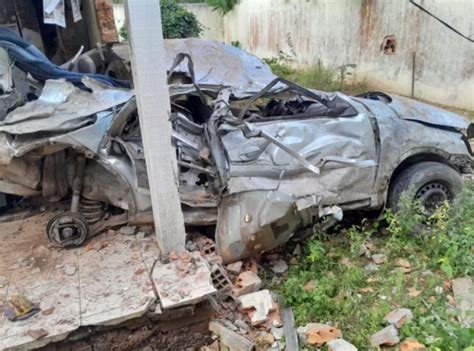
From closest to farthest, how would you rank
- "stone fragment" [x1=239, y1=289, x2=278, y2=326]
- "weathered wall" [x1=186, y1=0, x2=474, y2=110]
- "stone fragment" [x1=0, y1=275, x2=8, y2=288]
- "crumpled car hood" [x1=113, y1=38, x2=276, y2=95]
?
"stone fragment" [x1=239, y1=289, x2=278, y2=326] < "stone fragment" [x1=0, y1=275, x2=8, y2=288] < "crumpled car hood" [x1=113, y1=38, x2=276, y2=95] < "weathered wall" [x1=186, y1=0, x2=474, y2=110]

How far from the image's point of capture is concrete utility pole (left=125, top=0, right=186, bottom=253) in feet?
10.5

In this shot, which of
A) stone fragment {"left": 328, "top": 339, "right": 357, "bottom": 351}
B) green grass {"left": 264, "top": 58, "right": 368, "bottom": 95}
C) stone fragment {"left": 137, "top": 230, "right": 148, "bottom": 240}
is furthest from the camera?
green grass {"left": 264, "top": 58, "right": 368, "bottom": 95}

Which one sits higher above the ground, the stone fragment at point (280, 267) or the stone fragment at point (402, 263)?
the stone fragment at point (402, 263)

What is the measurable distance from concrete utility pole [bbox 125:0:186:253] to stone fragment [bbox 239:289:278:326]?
761mm

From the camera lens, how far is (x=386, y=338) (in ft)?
9.93

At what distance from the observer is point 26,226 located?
4.62 metres

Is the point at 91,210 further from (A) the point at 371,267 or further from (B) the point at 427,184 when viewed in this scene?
(B) the point at 427,184

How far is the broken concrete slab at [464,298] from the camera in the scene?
9.84 ft

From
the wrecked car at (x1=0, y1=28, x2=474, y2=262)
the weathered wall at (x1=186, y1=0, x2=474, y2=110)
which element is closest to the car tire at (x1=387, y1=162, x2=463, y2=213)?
the wrecked car at (x1=0, y1=28, x2=474, y2=262)

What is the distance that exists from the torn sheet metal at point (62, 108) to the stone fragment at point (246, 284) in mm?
1988

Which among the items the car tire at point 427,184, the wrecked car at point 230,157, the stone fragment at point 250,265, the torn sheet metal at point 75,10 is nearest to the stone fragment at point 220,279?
the wrecked car at point 230,157

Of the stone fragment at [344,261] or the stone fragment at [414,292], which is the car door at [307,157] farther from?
the stone fragment at [414,292]

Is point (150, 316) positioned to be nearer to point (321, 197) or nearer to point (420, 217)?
point (321, 197)

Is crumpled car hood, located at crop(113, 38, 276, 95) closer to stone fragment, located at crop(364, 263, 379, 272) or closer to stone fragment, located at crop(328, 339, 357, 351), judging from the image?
stone fragment, located at crop(364, 263, 379, 272)
